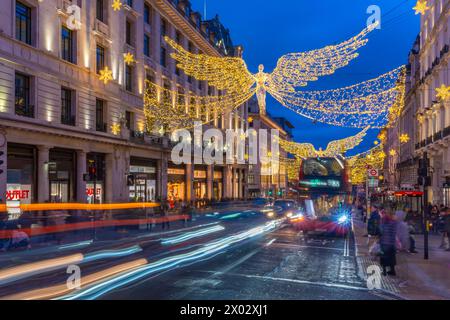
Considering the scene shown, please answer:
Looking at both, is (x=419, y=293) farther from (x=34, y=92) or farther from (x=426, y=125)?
(x=426, y=125)

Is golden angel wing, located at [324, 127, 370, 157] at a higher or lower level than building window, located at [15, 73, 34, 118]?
lower

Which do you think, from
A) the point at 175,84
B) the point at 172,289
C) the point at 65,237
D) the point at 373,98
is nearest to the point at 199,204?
the point at 175,84

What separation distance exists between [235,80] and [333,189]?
27.2 feet

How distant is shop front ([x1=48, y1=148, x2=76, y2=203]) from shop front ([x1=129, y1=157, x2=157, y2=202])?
7.82 metres

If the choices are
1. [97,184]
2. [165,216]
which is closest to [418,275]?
[165,216]

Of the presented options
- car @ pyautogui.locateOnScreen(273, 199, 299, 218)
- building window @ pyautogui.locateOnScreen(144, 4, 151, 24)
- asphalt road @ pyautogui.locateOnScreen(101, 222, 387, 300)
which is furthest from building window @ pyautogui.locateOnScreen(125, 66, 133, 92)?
asphalt road @ pyautogui.locateOnScreen(101, 222, 387, 300)

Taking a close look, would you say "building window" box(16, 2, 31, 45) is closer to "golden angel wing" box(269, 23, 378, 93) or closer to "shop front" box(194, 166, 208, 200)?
"golden angel wing" box(269, 23, 378, 93)

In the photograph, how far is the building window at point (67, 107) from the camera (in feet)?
98.2

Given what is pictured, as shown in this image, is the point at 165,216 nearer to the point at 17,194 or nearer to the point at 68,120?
the point at 17,194

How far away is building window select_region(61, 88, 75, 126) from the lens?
2992 centimetres

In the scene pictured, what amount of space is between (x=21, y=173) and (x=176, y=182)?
24.3 metres

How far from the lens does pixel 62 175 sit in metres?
30.6
